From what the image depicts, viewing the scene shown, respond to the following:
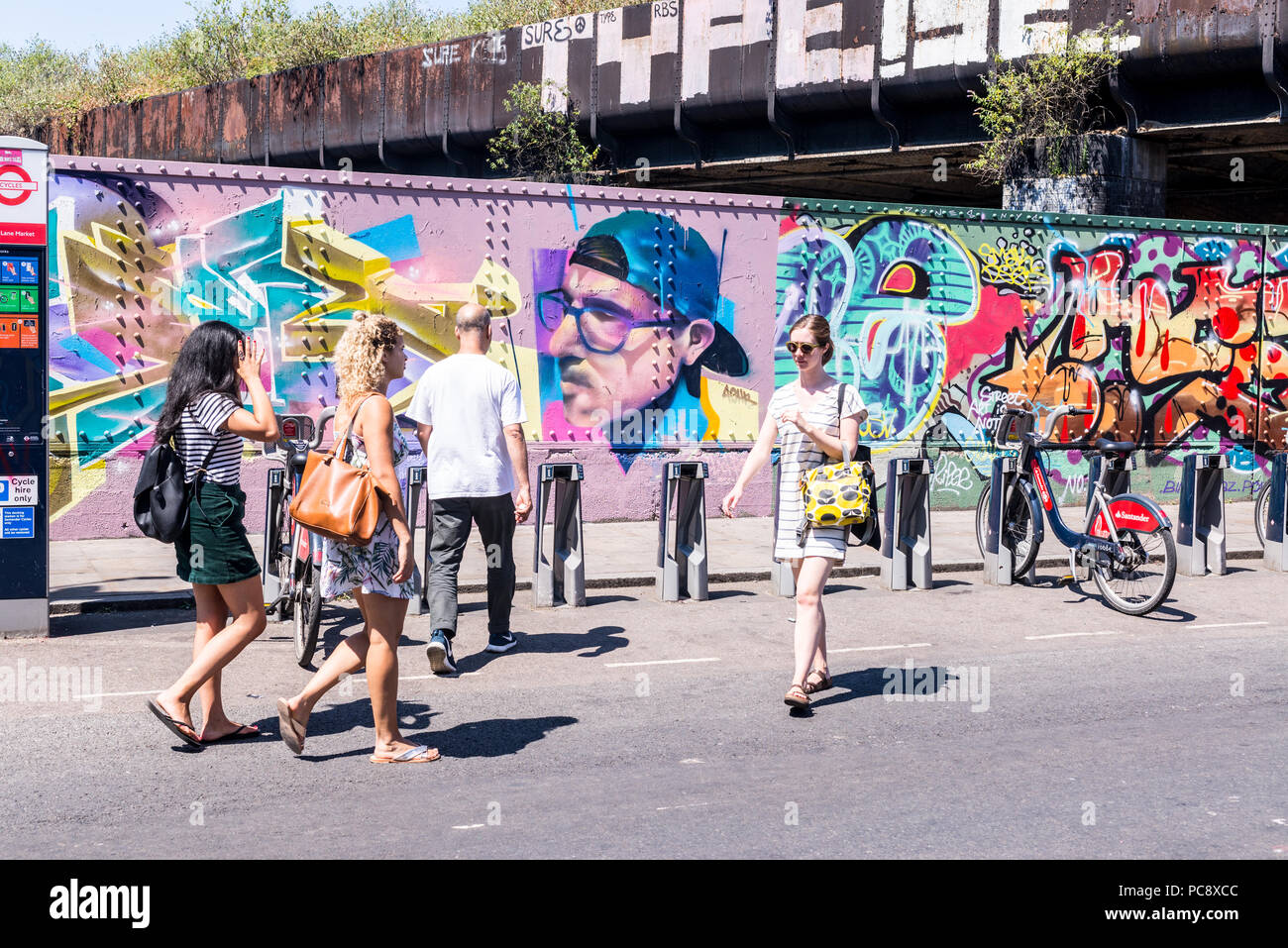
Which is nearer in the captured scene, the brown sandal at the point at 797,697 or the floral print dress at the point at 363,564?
the floral print dress at the point at 363,564

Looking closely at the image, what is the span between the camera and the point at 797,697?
6.64 m

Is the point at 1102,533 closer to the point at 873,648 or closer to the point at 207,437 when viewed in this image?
the point at 873,648

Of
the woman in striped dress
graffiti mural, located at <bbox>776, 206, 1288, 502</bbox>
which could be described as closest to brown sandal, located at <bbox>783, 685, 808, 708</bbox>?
the woman in striped dress

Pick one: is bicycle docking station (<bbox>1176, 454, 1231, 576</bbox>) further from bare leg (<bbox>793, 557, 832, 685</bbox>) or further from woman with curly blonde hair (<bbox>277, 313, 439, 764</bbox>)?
woman with curly blonde hair (<bbox>277, 313, 439, 764</bbox>)

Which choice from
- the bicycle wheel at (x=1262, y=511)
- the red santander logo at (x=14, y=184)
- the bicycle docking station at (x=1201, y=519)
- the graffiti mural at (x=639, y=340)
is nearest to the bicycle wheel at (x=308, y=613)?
the red santander logo at (x=14, y=184)

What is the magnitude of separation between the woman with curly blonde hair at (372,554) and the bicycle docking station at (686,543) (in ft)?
14.3

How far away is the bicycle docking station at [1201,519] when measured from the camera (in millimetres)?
11359

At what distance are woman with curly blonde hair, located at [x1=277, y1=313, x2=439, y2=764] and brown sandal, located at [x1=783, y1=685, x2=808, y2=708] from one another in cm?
199

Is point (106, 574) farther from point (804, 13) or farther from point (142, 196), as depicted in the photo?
point (804, 13)

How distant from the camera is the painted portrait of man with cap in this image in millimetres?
13289

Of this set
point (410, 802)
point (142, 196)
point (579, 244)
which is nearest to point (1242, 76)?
point (579, 244)

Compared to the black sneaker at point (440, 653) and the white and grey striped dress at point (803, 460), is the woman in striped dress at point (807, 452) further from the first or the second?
the black sneaker at point (440, 653)

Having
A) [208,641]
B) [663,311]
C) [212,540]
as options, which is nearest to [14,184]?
[212,540]
